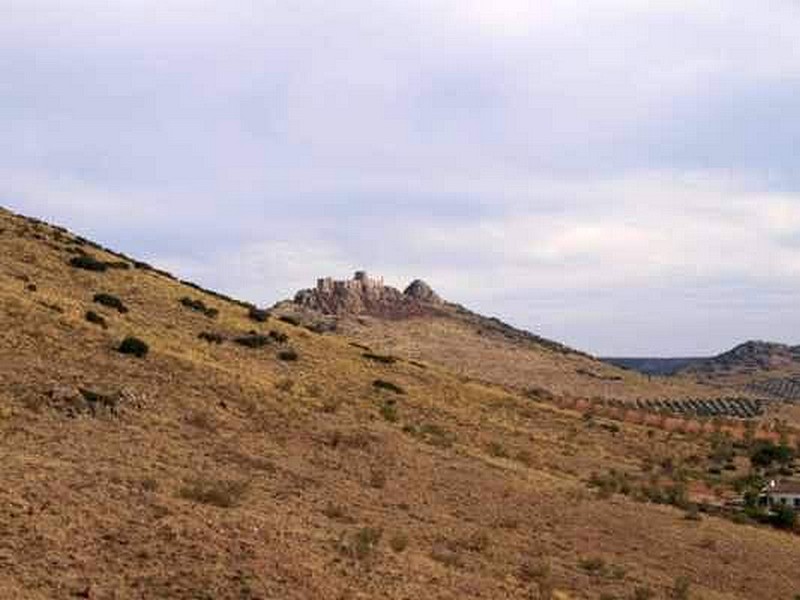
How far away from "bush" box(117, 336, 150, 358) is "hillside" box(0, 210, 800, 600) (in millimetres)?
146

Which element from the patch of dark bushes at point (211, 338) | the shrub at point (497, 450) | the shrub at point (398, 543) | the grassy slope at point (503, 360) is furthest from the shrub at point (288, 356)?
the grassy slope at point (503, 360)

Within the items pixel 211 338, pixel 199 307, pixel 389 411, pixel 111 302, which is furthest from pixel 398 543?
pixel 199 307

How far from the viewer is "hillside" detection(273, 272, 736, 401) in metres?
108

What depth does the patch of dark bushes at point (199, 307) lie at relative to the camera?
51034 mm

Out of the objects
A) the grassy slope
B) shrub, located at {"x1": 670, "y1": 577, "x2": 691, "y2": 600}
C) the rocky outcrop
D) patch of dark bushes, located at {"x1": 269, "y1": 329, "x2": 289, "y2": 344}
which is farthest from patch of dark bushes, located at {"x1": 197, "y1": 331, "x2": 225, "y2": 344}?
the rocky outcrop

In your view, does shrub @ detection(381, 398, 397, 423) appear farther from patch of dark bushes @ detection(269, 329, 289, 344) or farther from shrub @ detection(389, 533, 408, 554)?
shrub @ detection(389, 533, 408, 554)

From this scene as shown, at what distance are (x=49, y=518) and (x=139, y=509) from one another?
5.54 ft

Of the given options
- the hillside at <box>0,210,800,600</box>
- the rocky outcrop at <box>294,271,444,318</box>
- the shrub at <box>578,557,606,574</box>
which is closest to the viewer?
the hillside at <box>0,210,800,600</box>

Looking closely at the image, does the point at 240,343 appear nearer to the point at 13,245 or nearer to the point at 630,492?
the point at 13,245

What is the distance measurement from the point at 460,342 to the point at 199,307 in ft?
261

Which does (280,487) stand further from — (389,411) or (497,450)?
(389,411)

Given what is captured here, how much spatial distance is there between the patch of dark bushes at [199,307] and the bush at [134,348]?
17906 mm

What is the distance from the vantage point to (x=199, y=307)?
5197 cm

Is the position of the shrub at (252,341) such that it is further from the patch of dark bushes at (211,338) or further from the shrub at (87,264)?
the shrub at (87,264)
